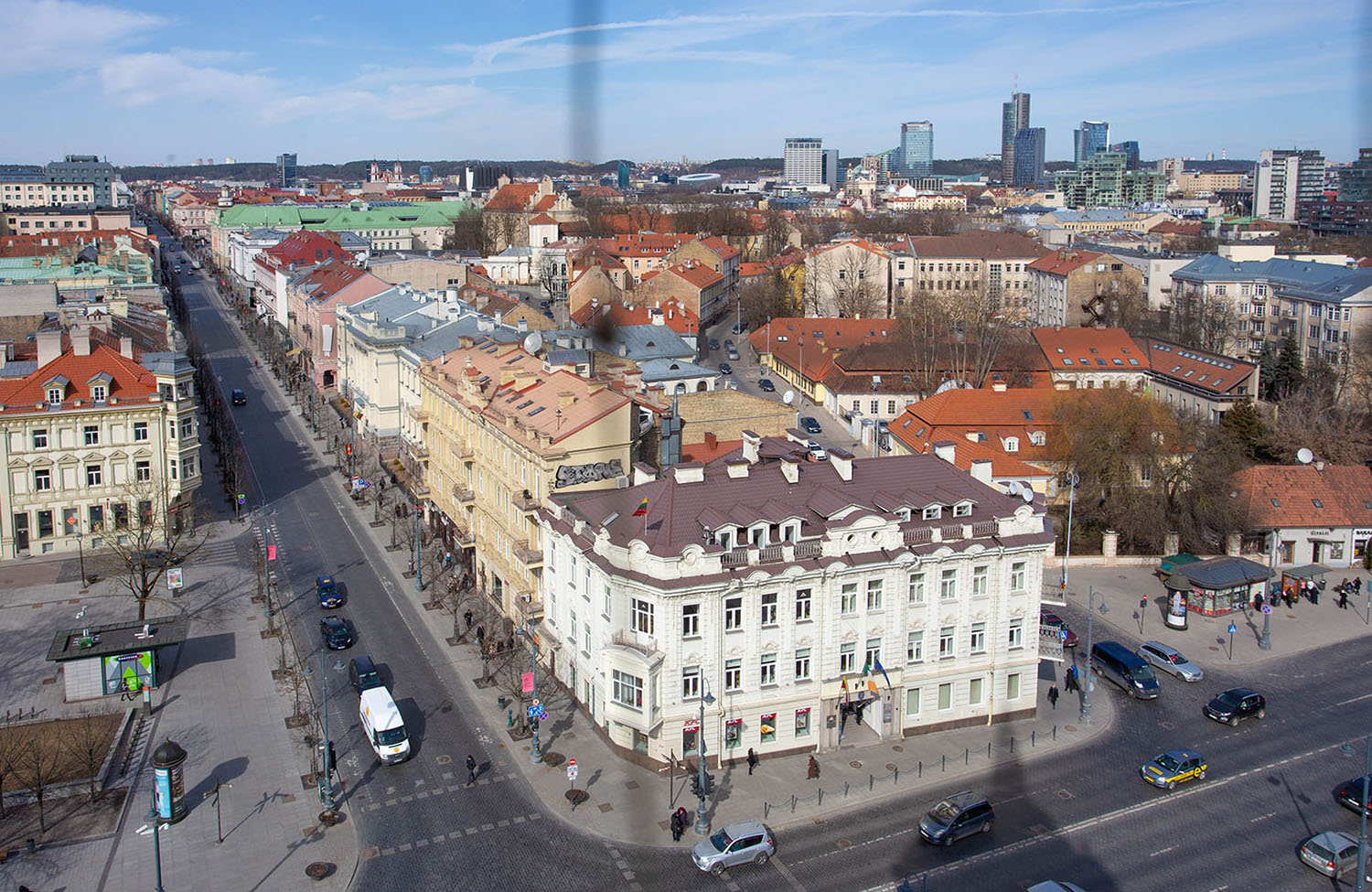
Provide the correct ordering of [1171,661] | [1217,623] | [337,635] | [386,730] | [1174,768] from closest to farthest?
1. [1174,768]
2. [386,730]
3. [1171,661]
4. [337,635]
5. [1217,623]

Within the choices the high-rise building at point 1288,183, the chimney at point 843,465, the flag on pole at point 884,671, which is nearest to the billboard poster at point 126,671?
the chimney at point 843,465

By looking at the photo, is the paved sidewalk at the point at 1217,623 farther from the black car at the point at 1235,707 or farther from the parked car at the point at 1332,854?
the parked car at the point at 1332,854

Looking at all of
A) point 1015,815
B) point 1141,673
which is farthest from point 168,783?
point 1141,673

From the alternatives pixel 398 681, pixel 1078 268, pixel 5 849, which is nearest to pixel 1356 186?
pixel 1078 268

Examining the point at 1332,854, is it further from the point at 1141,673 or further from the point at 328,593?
the point at 328,593

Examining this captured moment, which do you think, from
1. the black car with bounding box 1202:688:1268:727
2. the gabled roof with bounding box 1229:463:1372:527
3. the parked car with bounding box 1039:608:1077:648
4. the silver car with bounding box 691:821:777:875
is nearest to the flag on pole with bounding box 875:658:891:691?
the silver car with bounding box 691:821:777:875

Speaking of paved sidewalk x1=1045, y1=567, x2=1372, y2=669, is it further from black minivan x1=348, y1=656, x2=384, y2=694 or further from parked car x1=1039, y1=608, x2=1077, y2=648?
black minivan x1=348, y1=656, x2=384, y2=694
